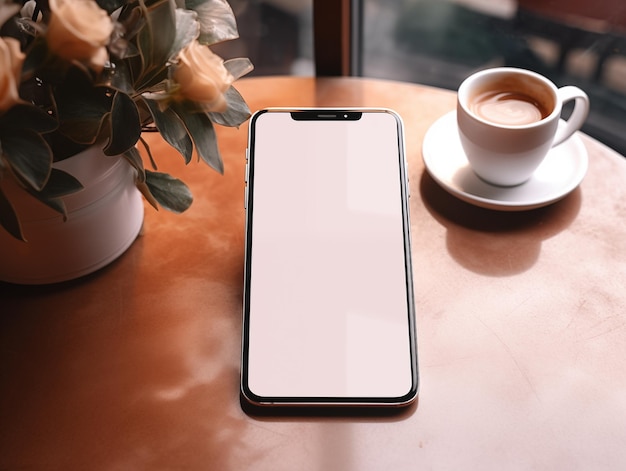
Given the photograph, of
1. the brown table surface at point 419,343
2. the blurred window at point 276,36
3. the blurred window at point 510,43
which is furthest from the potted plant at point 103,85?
the blurred window at point 276,36

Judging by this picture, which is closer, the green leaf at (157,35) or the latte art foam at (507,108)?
the green leaf at (157,35)

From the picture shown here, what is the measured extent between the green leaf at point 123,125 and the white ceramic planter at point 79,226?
39 mm

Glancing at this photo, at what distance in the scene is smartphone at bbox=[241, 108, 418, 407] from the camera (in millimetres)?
485

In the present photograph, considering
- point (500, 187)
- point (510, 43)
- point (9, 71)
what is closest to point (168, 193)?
point (9, 71)

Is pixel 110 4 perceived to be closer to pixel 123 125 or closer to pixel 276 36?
pixel 123 125

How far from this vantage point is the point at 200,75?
40 centimetres

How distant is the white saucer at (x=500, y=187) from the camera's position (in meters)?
0.59

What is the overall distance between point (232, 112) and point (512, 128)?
22 centimetres

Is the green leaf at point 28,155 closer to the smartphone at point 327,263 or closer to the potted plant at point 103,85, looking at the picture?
the potted plant at point 103,85

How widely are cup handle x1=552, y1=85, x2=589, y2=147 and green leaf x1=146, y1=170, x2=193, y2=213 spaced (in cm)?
30

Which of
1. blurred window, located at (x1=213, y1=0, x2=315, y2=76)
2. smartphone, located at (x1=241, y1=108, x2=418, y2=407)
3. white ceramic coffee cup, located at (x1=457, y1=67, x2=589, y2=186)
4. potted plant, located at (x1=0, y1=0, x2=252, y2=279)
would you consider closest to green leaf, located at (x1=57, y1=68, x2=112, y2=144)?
potted plant, located at (x1=0, y1=0, x2=252, y2=279)

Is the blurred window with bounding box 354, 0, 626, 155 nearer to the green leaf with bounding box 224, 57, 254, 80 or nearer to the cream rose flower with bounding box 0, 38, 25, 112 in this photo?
the green leaf with bounding box 224, 57, 254, 80

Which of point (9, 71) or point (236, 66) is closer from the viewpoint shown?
point (9, 71)

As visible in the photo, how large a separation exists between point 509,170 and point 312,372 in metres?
0.23
